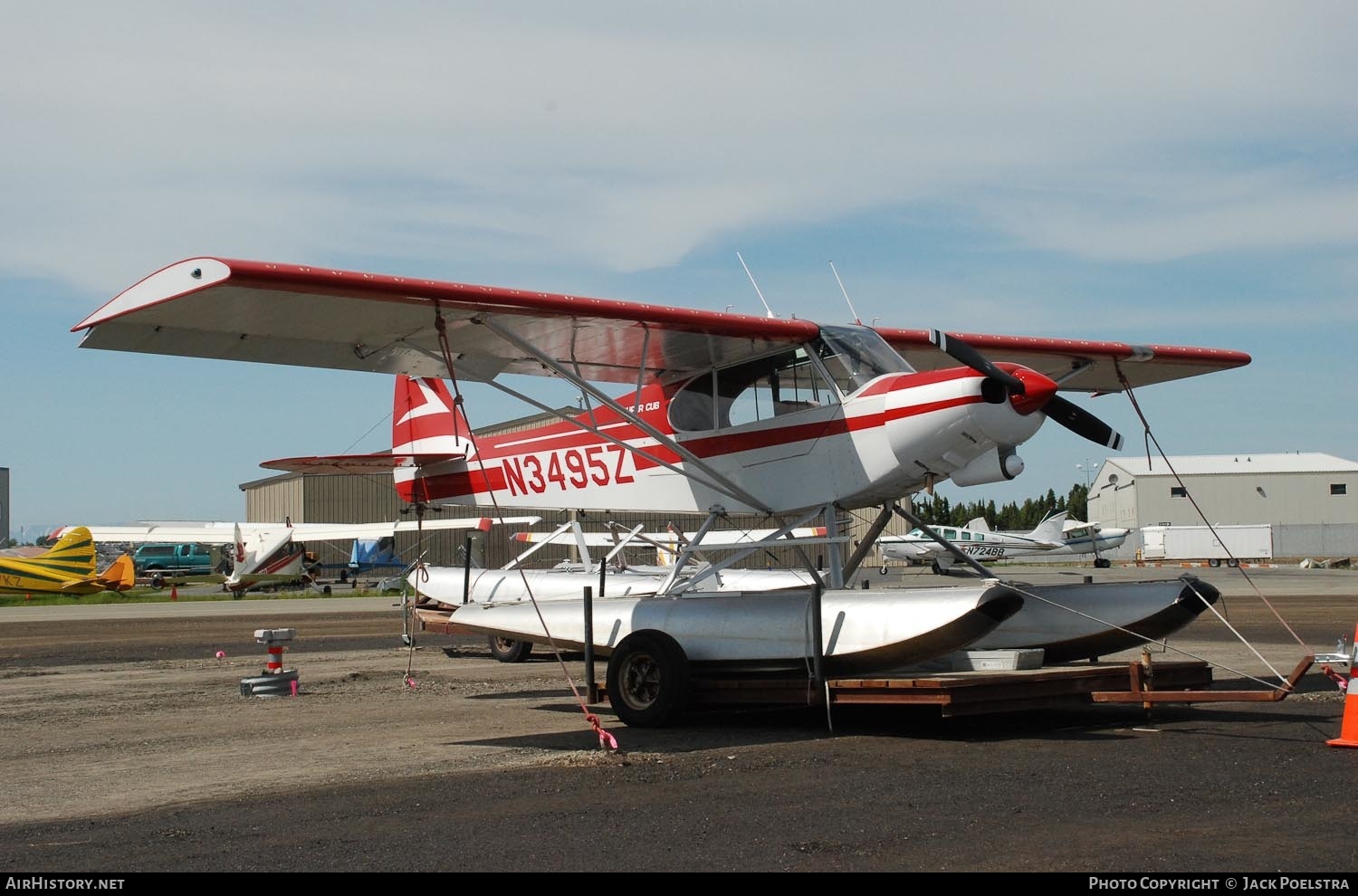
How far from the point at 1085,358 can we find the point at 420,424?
29.9 ft

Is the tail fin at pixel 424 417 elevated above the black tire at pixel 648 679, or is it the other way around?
the tail fin at pixel 424 417

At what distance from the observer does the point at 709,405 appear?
1239 centimetres

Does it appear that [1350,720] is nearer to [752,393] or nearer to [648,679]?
[648,679]

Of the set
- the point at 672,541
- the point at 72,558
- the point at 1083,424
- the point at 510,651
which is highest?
the point at 1083,424

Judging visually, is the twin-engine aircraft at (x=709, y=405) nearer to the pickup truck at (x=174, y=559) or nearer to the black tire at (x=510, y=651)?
the black tire at (x=510, y=651)

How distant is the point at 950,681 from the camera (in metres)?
8.80

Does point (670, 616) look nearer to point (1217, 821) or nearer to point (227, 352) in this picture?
point (227, 352)

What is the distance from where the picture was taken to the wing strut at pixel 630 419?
404 inches

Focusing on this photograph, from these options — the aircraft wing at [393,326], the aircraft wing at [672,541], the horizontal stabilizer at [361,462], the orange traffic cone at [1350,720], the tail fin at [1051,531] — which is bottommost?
the orange traffic cone at [1350,720]

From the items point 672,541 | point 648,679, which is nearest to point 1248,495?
point 672,541

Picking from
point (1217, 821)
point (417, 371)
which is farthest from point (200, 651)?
point (1217, 821)

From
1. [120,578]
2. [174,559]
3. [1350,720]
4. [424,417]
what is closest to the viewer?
[1350,720]

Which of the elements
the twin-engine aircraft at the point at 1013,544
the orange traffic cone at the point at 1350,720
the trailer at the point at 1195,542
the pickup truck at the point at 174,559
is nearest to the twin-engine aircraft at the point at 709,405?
the orange traffic cone at the point at 1350,720

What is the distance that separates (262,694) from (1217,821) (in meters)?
9.55
